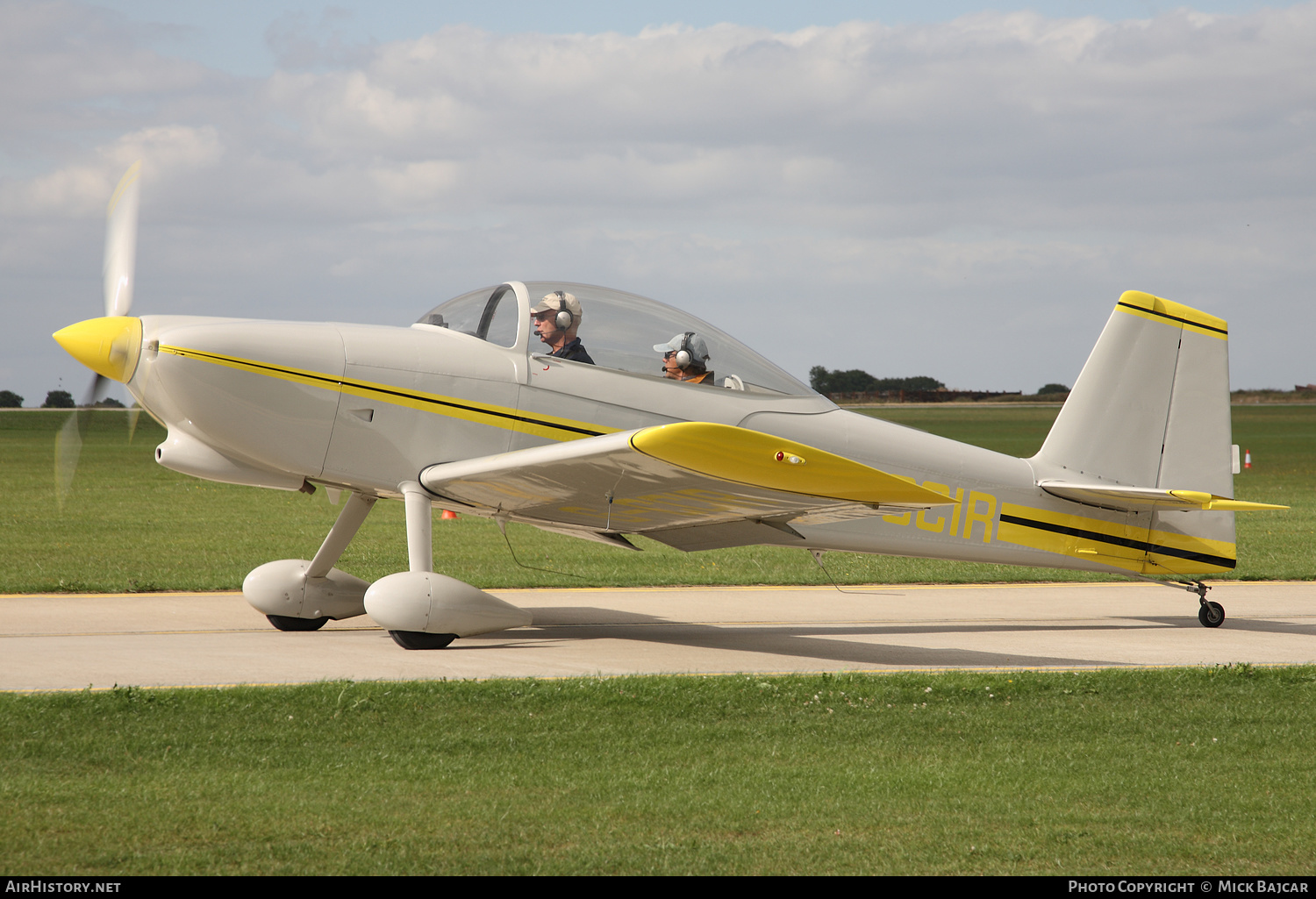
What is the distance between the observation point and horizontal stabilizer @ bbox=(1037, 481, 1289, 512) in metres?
9.28

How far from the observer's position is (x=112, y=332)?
25.5ft

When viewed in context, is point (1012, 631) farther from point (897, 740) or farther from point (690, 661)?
point (897, 740)

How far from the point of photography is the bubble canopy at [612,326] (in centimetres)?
835

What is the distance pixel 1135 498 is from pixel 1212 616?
136 centimetres

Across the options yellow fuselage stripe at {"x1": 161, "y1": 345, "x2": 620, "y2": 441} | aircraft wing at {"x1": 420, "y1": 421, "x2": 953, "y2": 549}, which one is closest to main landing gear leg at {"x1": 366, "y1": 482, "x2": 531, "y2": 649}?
aircraft wing at {"x1": 420, "y1": 421, "x2": 953, "y2": 549}

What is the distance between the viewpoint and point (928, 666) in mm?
7801

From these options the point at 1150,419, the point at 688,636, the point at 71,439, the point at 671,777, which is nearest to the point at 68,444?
A: the point at 71,439

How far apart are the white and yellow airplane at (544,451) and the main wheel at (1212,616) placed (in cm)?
2

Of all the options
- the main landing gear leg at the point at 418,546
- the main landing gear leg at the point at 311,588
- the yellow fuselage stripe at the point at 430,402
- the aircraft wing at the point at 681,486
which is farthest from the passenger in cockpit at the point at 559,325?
the main landing gear leg at the point at 311,588

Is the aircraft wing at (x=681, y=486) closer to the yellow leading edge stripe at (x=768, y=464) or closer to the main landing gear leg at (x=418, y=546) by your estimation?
the yellow leading edge stripe at (x=768, y=464)

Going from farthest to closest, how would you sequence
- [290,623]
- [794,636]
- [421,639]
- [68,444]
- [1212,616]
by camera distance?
[1212,616], [794,636], [290,623], [68,444], [421,639]

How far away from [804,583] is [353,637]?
575cm

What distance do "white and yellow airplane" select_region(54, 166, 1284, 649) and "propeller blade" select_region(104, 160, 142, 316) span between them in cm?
2

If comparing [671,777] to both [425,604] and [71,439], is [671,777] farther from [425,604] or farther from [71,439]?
[71,439]
